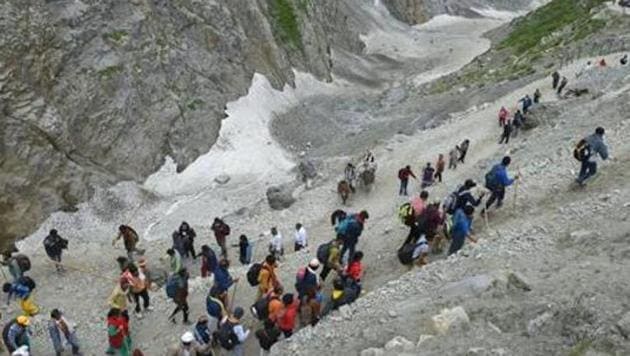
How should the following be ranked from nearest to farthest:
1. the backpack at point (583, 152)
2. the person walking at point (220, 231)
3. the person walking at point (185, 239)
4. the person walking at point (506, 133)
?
the backpack at point (583, 152)
the person walking at point (220, 231)
the person walking at point (185, 239)
the person walking at point (506, 133)

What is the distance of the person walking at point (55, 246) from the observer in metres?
28.7

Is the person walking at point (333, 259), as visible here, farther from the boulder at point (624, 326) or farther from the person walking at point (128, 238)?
the person walking at point (128, 238)

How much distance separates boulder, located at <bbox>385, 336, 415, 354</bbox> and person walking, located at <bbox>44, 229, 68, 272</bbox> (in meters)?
17.7

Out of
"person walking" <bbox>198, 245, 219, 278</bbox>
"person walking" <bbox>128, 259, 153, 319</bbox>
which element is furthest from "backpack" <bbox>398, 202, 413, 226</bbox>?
"person walking" <bbox>128, 259, 153, 319</bbox>

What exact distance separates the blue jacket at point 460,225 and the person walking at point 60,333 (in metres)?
11.5

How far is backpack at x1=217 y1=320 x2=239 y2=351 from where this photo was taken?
17375mm

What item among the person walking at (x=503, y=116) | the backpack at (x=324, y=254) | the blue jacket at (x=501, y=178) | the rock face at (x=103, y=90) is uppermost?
the rock face at (x=103, y=90)

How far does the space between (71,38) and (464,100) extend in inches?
964

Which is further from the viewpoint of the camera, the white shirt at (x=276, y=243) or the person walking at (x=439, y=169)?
the person walking at (x=439, y=169)

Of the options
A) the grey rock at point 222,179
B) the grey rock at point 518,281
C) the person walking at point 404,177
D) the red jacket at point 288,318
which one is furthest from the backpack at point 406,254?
the grey rock at point 222,179

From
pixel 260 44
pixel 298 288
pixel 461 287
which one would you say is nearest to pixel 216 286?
pixel 298 288

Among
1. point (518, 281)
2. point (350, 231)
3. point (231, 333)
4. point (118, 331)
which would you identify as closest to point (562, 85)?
point (350, 231)

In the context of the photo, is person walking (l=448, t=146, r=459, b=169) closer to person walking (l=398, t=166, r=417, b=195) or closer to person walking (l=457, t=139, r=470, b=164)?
person walking (l=457, t=139, r=470, b=164)

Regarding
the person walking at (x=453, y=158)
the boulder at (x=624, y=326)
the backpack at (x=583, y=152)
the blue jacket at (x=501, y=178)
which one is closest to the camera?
the boulder at (x=624, y=326)
